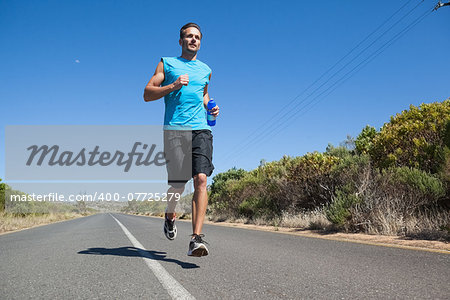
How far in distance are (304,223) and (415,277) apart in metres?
8.14

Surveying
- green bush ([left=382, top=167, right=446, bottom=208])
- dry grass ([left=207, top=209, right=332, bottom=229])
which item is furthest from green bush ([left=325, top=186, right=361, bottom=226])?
green bush ([left=382, top=167, right=446, bottom=208])

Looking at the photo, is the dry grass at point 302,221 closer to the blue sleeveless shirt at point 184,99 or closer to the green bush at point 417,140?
the green bush at point 417,140

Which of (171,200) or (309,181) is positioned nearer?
(171,200)

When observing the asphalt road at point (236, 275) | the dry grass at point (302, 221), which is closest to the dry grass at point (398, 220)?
the dry grass at point (302, 221)

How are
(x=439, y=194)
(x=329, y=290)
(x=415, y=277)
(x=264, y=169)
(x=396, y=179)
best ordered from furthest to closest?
(x=264, y=169), (x=396, y=179), (x=439, y=194), (x=415, y=277), (x=329, y=290)

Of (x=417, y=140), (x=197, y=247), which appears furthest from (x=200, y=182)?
(x=417, y=140)

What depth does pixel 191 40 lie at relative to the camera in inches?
160

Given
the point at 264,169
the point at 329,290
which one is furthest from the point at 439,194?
the point at 264,169

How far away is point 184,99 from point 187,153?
652 mm

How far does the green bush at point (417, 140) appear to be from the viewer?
29.7 ft

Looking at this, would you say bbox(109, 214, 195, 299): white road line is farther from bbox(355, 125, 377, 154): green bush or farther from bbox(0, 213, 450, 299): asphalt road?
bbox(355, 125, 377, 154): green bush

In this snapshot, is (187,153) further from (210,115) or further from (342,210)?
(342,210)

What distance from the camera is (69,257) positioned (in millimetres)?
4941

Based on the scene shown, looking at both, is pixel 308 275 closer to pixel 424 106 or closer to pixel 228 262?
pixel 228 262
